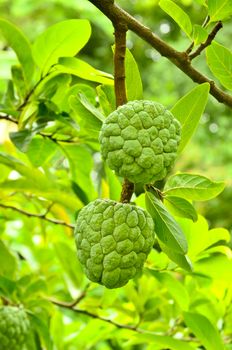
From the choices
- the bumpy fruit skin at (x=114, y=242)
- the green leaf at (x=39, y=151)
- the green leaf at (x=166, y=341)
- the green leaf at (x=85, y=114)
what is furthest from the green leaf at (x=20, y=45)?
the green leaf at (x=166, y=341)

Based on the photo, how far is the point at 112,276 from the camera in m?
0.96

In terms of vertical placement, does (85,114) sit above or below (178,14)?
below

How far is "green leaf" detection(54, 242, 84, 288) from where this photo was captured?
189 centimetres

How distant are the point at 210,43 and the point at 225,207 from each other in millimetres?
8001

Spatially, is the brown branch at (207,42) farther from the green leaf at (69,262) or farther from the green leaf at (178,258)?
the green leaf at (69,262)

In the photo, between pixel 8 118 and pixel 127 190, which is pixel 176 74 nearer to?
pixel 8 118

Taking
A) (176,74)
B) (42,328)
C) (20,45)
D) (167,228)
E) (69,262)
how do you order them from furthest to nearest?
(176,74) < (69,262) < (42,328) < (20,45) < (167,228)

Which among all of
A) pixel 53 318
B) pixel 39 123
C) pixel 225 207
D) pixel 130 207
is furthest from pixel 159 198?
pixel 225 207

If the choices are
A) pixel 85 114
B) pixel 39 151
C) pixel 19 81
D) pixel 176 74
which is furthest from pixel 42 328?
pixel 176 74

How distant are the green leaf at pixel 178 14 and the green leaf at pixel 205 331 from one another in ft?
2.08

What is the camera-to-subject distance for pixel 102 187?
162 centimetres

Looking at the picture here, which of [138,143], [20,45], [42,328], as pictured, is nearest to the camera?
[138,143]

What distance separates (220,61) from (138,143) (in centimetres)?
31

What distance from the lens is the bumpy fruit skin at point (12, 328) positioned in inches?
58.7
